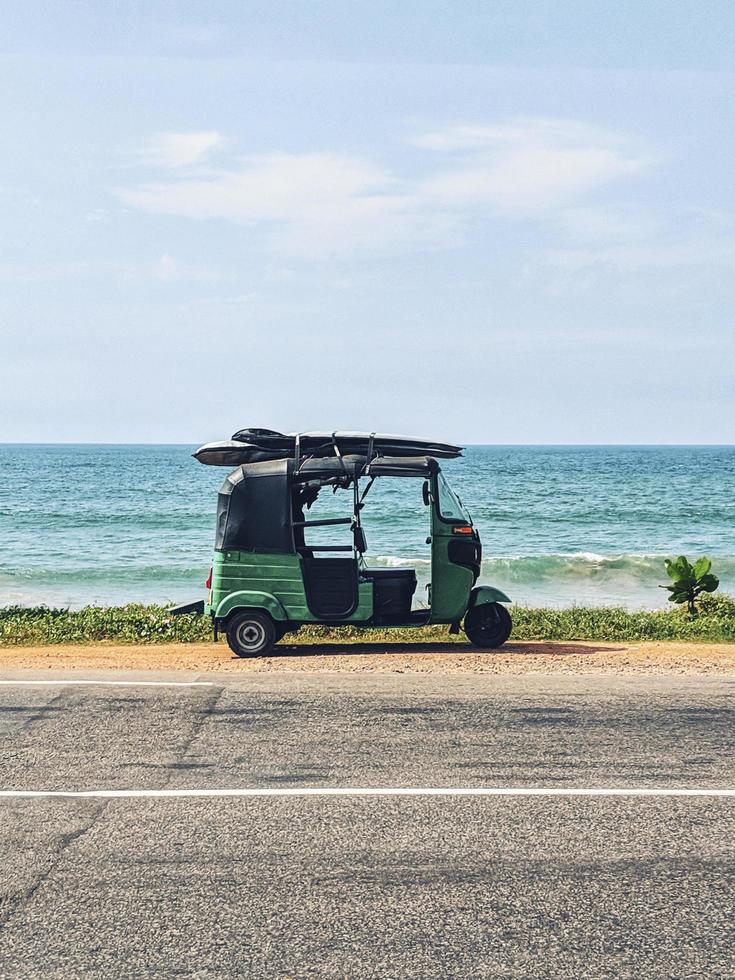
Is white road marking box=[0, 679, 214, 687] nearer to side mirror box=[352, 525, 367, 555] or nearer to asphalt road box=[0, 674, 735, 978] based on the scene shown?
asphalt road box=[0, 674, 735, 978]

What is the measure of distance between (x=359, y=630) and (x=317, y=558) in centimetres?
262

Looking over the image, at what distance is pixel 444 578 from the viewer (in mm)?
14031

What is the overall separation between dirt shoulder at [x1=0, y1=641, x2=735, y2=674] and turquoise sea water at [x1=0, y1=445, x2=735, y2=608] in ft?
37.8

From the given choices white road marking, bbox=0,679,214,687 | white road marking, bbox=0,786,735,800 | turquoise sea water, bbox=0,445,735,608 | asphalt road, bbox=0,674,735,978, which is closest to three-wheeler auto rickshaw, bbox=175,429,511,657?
white road marking, bbox=0,679,214,687

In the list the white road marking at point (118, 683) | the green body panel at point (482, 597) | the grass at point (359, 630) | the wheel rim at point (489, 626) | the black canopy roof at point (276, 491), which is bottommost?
the grass at point (359, 630)

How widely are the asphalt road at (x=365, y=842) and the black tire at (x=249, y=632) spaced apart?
3.26m

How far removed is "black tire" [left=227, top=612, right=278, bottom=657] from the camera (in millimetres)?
13961

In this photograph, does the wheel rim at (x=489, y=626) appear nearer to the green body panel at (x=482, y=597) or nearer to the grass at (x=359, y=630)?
the green body panel at (x=482, y=597)

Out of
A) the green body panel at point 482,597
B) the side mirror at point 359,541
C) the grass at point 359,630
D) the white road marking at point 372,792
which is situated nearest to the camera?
the white road marking at point 372,792

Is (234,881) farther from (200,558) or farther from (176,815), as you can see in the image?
(200,558)

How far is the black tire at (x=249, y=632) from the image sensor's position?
45.8 feet

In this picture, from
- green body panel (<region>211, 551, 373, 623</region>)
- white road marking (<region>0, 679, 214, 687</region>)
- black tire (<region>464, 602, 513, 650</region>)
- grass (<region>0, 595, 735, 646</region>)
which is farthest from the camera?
grass (<region>0, 595, 735, 646</region>)

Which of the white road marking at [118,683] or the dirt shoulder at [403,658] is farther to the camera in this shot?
the dirt shoulder at [403,658]

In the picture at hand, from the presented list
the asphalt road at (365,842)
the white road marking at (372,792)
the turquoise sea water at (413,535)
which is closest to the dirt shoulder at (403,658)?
the asphalt road at (365,842)
